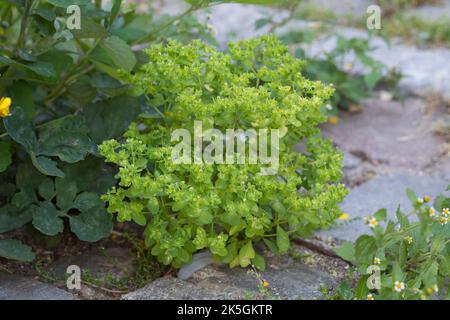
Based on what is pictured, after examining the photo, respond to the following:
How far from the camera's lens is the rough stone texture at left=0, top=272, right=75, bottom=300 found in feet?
6.61

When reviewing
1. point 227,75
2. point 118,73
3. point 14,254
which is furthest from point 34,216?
point 227,75

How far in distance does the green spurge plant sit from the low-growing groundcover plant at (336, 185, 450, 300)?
163mm

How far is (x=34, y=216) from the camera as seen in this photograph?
2072 mm

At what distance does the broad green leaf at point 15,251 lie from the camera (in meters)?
1.97

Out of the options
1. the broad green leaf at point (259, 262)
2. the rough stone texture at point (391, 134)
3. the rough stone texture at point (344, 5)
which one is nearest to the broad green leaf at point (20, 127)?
the broad green leaf at point (259, 262)

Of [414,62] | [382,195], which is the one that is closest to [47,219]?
[382,195]

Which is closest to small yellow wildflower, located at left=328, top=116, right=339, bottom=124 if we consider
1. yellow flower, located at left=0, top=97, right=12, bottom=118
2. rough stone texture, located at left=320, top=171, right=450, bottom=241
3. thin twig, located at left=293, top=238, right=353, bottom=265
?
rough stone texture, located at left=320, top=171, right=450, bottom=241

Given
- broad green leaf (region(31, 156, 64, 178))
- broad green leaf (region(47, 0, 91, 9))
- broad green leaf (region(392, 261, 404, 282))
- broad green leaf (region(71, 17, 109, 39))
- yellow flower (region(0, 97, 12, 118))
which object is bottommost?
broad green leaf (region(392, 261, 404, 282))

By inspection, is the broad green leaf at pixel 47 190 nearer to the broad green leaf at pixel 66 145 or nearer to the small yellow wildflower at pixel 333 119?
the broad green leaf at pixel 66 145

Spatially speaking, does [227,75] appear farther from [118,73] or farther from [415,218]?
[415,218]

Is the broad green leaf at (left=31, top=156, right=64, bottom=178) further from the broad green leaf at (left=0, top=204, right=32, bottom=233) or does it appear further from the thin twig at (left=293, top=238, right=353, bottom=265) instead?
the thin twig at (left=293, top=238, right=353, bottom=265)
